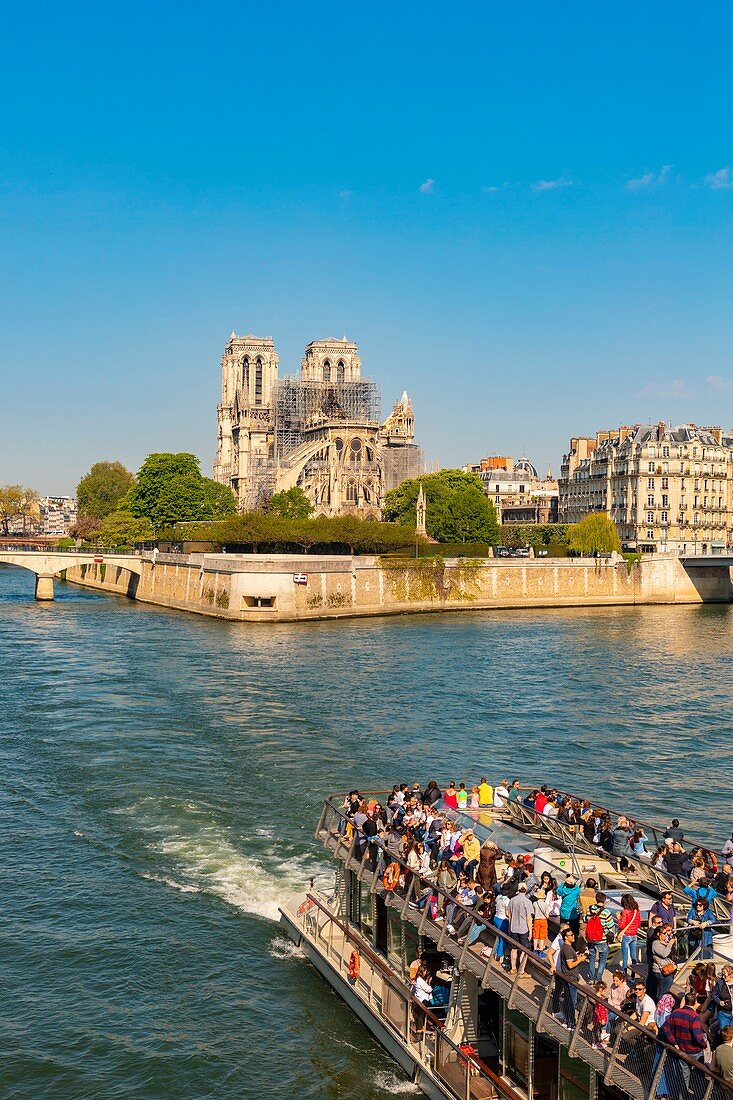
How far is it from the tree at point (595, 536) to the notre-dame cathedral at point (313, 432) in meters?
36.3

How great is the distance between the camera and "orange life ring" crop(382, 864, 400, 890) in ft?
51.5

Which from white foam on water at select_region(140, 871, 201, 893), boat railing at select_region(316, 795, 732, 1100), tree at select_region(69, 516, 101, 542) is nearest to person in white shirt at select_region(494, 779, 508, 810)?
boat railing at select_region(316, 795, 732, 1100)

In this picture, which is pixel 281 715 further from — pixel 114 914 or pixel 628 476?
pixel 628 476

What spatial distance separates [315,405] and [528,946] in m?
144

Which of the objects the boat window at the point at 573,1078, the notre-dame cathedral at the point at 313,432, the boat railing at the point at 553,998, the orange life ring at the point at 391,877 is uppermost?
the notre-dame cathedral at the point at 313,432

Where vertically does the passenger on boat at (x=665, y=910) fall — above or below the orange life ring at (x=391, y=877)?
above

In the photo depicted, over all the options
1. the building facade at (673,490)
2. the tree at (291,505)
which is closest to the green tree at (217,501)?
A: the tree at (291,505)

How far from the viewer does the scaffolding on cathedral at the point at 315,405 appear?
15400 cm

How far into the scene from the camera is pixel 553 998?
40.3 ft

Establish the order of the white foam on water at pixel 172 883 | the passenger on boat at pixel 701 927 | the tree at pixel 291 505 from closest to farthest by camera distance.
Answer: the passenger on boat at pixel 701 927 → the white foam on water at pixel 172 883 → the tree at pixel 291 505

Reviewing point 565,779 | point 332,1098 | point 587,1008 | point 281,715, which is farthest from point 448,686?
point 587,1008

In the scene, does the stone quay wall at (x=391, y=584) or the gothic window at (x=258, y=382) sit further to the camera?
the gothic window at (x=258, y=382)

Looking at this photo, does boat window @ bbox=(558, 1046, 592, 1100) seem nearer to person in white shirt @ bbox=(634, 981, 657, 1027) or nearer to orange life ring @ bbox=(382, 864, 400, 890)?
person in white shirt @ bbox=(634, 981, 657, 1027)

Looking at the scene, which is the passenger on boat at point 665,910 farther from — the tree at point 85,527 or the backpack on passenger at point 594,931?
the tree at point 85,527
